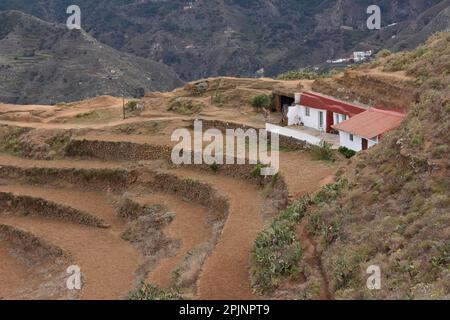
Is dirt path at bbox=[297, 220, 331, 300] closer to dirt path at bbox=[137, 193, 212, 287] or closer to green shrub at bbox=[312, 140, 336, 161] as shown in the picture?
dirt path at bbox=[137, 193, 212, 287]

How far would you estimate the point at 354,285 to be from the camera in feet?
43.2

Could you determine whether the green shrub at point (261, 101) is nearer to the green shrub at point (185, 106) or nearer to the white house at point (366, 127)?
the green shrub at point (185, 106)

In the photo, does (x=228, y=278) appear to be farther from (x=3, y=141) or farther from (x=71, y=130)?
(x=3, y=141)

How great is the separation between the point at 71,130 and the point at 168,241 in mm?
15611

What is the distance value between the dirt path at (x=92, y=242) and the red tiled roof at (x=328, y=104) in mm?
11654

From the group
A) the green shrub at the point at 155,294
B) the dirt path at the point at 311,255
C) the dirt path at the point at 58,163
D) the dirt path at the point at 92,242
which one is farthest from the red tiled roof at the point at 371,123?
the green shrub at the point at 155,294

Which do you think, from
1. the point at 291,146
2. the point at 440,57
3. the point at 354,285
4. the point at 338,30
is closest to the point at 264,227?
the point at 354,285

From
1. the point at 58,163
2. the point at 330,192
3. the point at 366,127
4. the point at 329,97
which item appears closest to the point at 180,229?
the point at 330,192

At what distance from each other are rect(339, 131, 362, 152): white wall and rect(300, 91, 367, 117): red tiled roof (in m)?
2.42

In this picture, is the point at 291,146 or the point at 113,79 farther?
the point at 113,79

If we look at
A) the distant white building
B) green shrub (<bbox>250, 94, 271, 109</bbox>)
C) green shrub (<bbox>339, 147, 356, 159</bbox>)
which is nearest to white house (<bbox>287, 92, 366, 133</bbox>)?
green shrub (<bbox>250, 94, 271, 109</bbox>)

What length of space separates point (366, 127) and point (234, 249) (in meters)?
A: 9.87

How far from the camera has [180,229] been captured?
23391 millimetres

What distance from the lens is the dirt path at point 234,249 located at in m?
15.8
